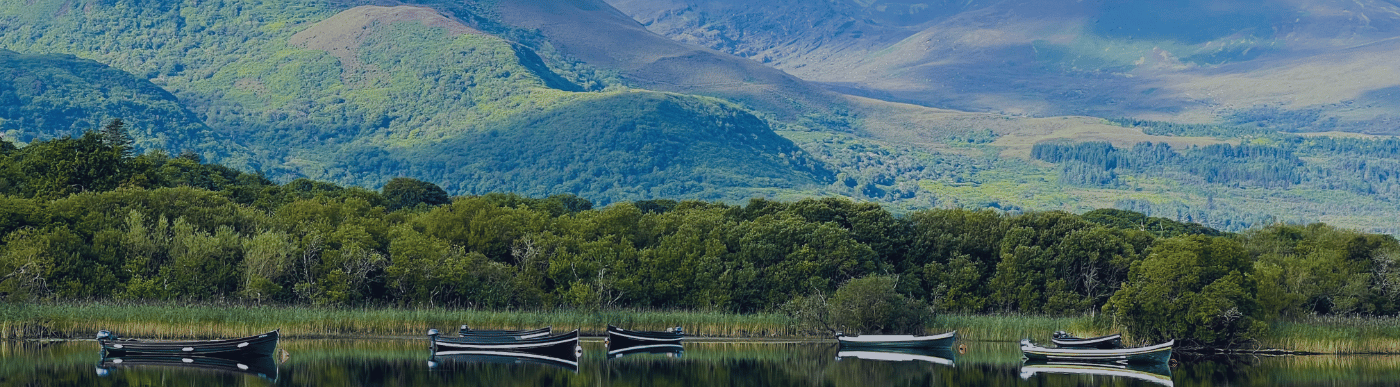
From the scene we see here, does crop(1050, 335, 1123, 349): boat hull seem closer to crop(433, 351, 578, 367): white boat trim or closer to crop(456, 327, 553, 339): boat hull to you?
crop(433, 351, 578, 367): white boat trim

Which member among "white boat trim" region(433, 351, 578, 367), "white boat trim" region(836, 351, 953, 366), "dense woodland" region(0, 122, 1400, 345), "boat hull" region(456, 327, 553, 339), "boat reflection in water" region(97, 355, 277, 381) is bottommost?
"white boat trim" region(836, 351, 953, 366)

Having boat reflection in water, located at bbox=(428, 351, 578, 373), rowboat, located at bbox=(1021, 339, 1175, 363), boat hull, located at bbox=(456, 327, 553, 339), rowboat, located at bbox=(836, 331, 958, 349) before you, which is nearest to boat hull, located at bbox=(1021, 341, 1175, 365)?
rowboat, located at bbox=(1021, 339, 1175, 363)

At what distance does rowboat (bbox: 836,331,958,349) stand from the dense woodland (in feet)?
15.0

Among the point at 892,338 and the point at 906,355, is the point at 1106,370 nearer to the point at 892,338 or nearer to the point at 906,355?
the point at 906,355

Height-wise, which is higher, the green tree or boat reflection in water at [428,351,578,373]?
the green tree

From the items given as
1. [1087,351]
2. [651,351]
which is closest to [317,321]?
[651,351]

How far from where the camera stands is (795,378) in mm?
60062

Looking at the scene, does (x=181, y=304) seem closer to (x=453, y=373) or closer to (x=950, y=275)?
(x=453, y=373)

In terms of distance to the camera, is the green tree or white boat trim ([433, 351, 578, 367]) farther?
the green tree

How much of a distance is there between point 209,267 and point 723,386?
3683cm

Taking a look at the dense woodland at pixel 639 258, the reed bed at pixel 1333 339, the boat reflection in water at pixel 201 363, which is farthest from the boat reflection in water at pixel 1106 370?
the boat reflection in water at pixel 201 363

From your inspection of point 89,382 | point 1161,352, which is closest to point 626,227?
point 1161,352

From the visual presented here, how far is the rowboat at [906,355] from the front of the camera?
7206cm

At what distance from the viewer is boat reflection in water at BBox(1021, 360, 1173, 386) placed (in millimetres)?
63656
